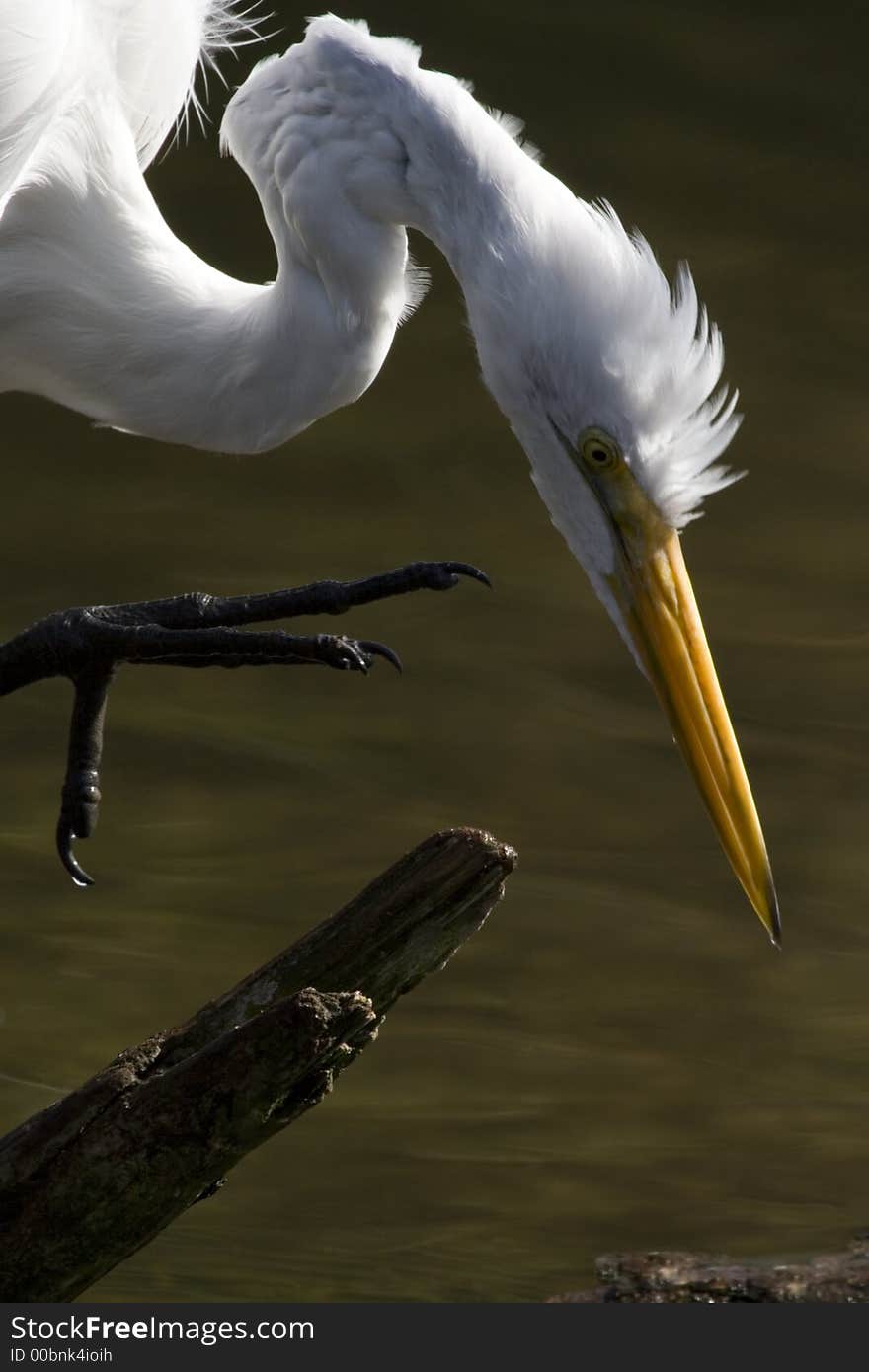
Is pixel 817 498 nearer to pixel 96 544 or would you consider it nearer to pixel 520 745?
pixel 520 745

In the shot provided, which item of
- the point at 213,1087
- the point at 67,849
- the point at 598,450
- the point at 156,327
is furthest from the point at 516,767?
the point at 213,1087

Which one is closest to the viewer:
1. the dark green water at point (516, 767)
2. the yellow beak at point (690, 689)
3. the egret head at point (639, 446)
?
the egret head at point (639, 446)

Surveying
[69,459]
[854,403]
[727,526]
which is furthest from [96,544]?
[854,403]

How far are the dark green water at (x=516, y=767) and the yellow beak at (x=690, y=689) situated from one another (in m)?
0.96

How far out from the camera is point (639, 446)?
1.98m

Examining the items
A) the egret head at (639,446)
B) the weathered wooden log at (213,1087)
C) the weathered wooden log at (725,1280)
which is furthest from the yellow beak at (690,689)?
the weathered wooden log at (725,1280)

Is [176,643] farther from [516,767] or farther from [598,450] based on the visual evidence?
[516,767]

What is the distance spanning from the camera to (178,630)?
2.12 m

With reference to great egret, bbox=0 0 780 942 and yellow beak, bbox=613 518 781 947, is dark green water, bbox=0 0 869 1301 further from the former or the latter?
great egret, bbox=0 0 780 942

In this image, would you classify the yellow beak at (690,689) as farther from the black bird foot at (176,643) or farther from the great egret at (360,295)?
the black bird foot at (176,643)

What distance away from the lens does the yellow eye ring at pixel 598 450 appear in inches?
78.4

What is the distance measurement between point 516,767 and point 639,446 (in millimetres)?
2095

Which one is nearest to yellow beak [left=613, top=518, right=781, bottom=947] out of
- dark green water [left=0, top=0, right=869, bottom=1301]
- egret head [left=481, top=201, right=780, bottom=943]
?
egret head [left=481, top=201, right=780, bottom=943]

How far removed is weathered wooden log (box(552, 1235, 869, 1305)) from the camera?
2.56 m
